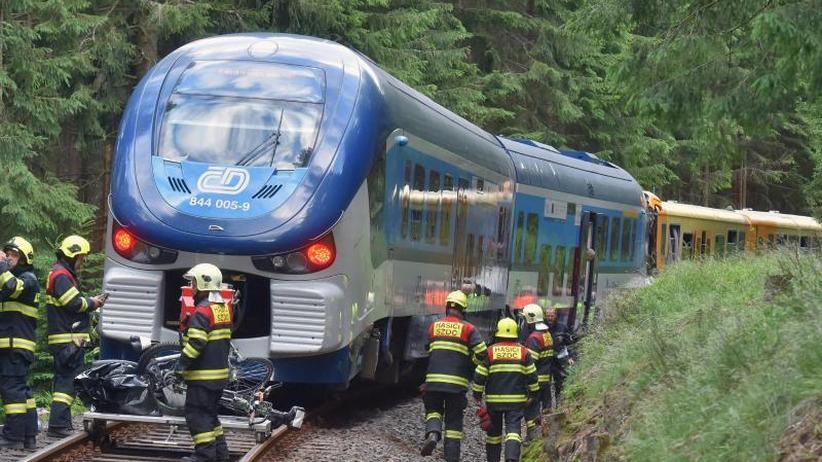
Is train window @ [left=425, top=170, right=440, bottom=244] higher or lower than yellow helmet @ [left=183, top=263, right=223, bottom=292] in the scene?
higher

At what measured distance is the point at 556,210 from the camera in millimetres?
22547

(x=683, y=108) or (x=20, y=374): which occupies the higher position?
(x=683, y=108)

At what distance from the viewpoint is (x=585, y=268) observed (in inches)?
985

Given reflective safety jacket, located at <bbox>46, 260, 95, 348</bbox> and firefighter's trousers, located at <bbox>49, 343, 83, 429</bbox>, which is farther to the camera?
firefighter's trousers, located at <bbox>49, 343, 83, 429</bbox>

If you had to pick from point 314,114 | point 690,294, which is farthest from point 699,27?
point 314,114

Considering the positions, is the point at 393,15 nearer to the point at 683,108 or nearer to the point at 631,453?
the point at 683,108

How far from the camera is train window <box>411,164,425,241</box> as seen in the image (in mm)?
13969

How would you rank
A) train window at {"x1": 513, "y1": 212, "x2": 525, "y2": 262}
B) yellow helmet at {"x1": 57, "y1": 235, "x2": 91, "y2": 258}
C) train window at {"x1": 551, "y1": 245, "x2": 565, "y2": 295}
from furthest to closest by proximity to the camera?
train window at {"x1": 551, "y1": 245, "x2": 565, "y2": 295} → train window at {"x1": 513, "y1": 212, "x2": 525, "y2": 262} → yellow helmet at {"x1": 57, "y1": 235, "x2": 91, "y2": 258}

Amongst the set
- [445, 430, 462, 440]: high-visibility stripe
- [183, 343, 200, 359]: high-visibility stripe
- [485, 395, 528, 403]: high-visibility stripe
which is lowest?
[445, 430, 462, 440]: high-visibility stripe

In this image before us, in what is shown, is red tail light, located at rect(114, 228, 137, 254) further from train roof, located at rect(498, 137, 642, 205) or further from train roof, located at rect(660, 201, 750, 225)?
train roof, located at rect(660, 201, 750, 225)

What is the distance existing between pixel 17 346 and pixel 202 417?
6.19ft

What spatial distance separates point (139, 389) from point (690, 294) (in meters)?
6.95

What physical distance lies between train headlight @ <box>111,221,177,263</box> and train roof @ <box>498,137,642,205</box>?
9392 mm

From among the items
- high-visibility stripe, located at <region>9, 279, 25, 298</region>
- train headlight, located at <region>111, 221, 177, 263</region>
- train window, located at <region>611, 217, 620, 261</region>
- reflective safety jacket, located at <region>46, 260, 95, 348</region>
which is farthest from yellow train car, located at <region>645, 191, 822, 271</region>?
high-visibility stripe, located at <region>9, 279, 25, 298</region>
